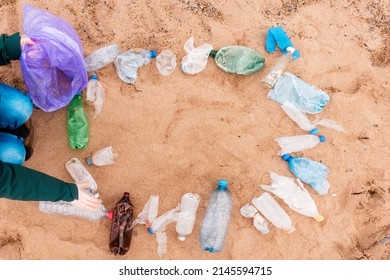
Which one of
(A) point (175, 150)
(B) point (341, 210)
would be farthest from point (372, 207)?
(A) point (175, 150)

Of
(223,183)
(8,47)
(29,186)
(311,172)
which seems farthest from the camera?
(311,172)

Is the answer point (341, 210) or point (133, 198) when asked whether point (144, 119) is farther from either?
point (341, 210)

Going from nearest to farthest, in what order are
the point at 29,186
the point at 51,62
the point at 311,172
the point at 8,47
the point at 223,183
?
1. the point at 29,186
2. the point at 8,47
3. the point at 51,62
4. the point at 223,183
5. the point at 311,172

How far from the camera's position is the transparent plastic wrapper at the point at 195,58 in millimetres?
3297

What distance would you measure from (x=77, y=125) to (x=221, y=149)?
111 cm

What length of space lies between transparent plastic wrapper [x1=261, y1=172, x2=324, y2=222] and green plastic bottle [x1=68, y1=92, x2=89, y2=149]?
4.62ft

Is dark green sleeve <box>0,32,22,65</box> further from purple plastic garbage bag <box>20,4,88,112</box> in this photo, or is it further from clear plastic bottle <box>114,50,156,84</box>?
clear plastic bottle <box>114,50,156,84</box>

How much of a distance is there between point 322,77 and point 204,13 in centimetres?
105

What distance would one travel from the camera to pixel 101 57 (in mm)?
3309

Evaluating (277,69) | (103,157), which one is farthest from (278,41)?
(103,157)

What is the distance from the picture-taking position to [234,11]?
338 centimetres

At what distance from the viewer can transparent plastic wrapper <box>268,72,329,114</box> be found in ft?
10.7

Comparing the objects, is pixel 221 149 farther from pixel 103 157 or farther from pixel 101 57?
pixel 101 57

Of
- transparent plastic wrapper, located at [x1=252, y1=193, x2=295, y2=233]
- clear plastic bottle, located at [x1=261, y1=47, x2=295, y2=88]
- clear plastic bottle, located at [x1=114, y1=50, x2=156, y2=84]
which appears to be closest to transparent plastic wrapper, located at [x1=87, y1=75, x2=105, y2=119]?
clear plastic bottle, located at [x1=114, y1=50, x2=156, y2=84]
